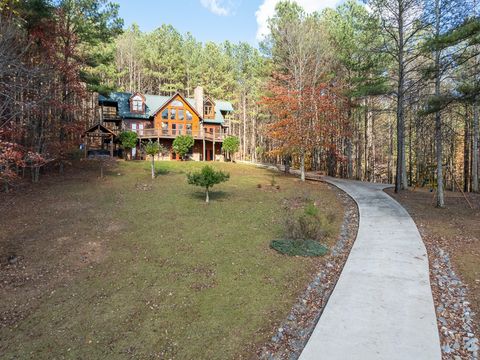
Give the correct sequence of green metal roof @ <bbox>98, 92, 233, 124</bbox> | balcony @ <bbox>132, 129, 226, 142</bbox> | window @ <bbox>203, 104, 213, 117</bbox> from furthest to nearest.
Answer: window @ <bbox>203, 104, 213, 117</bbox> → green metal roof @ <bbox>98, 92, 233, 124</bbox> → balcony @ <bbox>132, 129, 226, 142</bbox>

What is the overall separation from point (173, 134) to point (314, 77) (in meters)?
18.2

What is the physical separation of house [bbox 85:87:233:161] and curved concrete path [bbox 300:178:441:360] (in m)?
30.2

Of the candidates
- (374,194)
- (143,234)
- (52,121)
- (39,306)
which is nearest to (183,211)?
(143,234)

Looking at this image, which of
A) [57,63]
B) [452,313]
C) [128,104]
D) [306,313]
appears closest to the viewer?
[452,313]

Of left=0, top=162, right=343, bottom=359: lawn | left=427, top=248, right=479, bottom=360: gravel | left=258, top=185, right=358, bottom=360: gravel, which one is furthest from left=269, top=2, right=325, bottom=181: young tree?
left=427, top=248, right=479, bottom=360: gravel

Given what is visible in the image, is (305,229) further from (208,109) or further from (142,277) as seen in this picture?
(208,109)

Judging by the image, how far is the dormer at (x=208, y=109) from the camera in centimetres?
4117

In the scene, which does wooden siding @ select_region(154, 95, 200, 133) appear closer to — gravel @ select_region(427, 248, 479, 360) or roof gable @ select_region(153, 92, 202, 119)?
roof gable @ select_region(153, 92, 202, 119)

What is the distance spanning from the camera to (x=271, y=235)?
470 inches

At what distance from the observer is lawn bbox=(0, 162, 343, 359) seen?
253 inches

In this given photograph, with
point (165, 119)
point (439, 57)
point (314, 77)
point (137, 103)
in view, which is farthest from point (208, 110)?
point (439, 57)

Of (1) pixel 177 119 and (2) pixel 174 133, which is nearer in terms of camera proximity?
(2) pixel 174 133

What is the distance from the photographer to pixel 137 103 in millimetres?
37531

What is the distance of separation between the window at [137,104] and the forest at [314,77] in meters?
8.27
